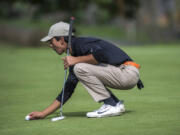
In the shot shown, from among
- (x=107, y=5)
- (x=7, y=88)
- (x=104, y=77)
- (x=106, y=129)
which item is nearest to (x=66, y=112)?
(x=104, y=77)

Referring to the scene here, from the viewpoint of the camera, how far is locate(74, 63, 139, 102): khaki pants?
7094mm

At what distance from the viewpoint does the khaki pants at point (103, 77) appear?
279 inches

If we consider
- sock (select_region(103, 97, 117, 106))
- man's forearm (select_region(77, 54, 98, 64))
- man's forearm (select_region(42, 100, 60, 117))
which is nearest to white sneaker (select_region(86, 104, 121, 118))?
sock (select_region(103, 97, 117, 106))

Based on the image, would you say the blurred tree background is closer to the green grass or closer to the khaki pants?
the green grass

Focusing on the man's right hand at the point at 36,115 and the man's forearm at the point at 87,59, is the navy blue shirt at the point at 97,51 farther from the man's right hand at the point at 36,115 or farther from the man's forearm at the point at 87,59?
the man's right hand at the point at 36,115

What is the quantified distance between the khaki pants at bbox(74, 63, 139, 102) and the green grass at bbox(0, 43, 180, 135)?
1.28ft

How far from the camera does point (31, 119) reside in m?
7.49

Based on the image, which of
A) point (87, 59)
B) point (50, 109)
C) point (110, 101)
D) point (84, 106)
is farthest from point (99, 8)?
point (87, 59)

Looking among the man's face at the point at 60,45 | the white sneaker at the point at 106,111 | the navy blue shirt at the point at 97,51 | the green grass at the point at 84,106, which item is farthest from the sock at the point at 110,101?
the man's face at the point at 60,45

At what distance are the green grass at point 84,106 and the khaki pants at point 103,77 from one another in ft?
1.28

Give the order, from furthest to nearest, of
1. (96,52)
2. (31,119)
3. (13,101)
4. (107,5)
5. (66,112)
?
(107,5)
(13,101)
(66,112)
(31,119)
(96,52)

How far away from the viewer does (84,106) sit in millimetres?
8898

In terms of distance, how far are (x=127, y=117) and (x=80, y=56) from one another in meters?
1.07

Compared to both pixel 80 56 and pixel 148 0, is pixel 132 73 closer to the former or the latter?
pixel 80 56
